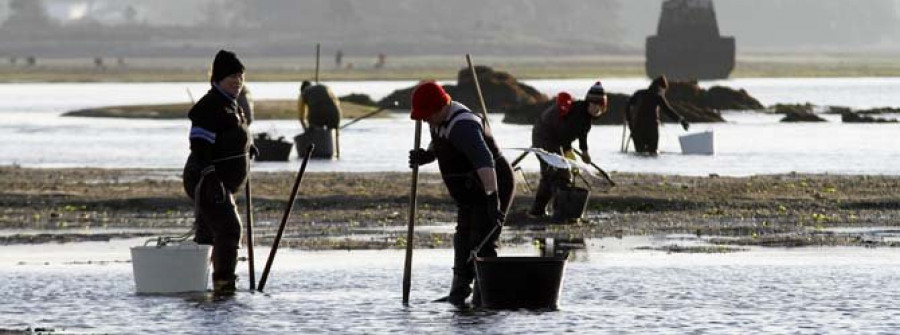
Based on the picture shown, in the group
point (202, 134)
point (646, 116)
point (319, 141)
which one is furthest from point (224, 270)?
point (646, 116)

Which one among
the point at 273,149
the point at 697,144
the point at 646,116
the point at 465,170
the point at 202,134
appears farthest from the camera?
the point at 697,144

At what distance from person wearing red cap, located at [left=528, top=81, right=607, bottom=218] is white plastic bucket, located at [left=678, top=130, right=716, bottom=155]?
58.0 ft

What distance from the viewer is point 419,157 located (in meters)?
15.8

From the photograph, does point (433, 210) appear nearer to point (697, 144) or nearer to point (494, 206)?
point (494, 206)

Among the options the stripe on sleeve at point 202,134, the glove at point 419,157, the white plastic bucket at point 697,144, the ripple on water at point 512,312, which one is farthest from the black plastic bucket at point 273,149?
the glove at point 419,157

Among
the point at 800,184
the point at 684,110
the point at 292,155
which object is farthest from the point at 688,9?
the point at 800,184

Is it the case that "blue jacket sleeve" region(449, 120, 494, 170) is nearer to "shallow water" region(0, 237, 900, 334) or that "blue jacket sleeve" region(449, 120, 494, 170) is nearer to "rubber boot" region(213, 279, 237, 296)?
"shallow water" region(0, 237, 900, 334)

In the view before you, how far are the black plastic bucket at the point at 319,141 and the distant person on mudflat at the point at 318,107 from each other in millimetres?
86

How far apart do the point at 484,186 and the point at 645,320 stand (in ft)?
4.42

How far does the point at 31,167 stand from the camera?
1486 inches

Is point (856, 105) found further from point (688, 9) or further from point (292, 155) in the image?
point (688, 9)

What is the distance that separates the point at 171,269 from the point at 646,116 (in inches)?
997

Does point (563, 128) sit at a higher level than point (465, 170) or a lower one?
higher

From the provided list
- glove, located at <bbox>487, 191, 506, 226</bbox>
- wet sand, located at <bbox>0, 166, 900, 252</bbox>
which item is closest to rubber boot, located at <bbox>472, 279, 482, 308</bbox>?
glove, located at <bbox>487, 191, 506, 226</bbox>
